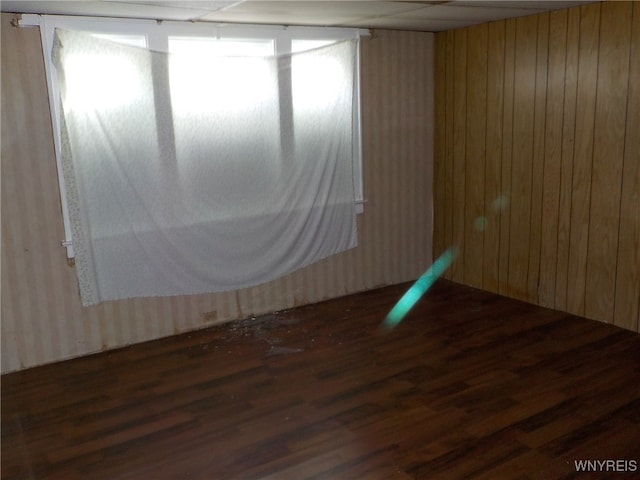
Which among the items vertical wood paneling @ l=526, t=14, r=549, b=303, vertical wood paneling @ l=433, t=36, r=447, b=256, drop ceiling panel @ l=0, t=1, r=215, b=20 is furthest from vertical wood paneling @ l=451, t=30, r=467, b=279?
drop ceiling panel @ l=0, t=1, r=215, b=20

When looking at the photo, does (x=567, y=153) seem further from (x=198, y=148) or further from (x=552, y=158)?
(x=198, y=148)

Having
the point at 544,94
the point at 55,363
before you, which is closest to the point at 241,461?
the point at 55,363

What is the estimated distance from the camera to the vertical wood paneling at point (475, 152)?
15.9ft

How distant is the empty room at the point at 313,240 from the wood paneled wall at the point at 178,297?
0.06 feet

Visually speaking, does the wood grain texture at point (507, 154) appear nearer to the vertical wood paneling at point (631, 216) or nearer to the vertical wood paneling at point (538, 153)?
the vertical wood paneling at point (538, 153)

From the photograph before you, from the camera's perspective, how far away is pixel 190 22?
402cm

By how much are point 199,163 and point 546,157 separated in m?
2.55

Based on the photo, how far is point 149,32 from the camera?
3918mm

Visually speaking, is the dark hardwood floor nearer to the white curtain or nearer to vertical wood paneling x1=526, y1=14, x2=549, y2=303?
vertical wood paneling x1=526, y1=14, x2=549, y2=303

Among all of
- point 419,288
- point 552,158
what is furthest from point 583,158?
point 419,288

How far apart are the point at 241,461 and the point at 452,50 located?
3.83 metres

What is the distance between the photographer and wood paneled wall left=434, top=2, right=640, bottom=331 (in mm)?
3953

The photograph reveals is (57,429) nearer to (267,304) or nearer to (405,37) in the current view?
(267,304)

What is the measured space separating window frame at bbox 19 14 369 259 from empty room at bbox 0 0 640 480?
18 mm
